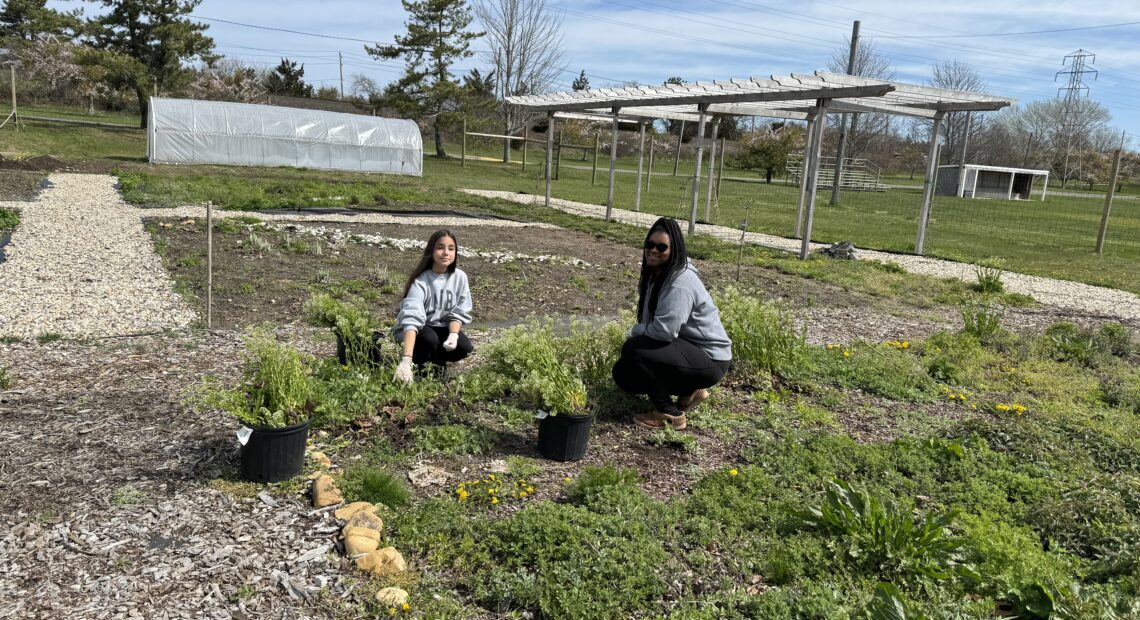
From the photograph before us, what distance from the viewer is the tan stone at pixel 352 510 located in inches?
130

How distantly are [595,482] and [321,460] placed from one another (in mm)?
1362

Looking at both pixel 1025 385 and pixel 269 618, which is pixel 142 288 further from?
pixel 1025 385

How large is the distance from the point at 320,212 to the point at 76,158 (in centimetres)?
1322

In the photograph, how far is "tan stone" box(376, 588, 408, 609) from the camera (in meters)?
2.79

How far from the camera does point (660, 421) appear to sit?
15.2 ft

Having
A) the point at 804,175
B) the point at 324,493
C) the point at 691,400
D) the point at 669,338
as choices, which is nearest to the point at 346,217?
the point at 804,175

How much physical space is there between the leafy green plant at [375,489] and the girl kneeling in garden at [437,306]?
3.89ft

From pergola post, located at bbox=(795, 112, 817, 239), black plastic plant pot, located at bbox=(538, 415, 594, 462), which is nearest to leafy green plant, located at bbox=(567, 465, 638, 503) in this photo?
black plastic plant pot, located at bbox=(538, 415, 594, 462)

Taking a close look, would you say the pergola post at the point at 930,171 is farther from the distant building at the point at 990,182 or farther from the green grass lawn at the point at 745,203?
the distant building at the point at 990,182

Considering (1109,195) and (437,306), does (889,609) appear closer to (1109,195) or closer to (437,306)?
(437,306)

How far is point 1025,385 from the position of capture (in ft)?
19.3

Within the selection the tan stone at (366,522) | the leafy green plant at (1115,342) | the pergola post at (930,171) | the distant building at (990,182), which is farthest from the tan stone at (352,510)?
the distant building at (990,182)

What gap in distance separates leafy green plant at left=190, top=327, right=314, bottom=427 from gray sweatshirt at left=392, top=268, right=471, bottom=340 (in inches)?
38.5

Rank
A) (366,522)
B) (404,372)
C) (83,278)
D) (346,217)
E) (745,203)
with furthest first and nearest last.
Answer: (745,203), (346,217), (83,278), (404,372), (366,522)
